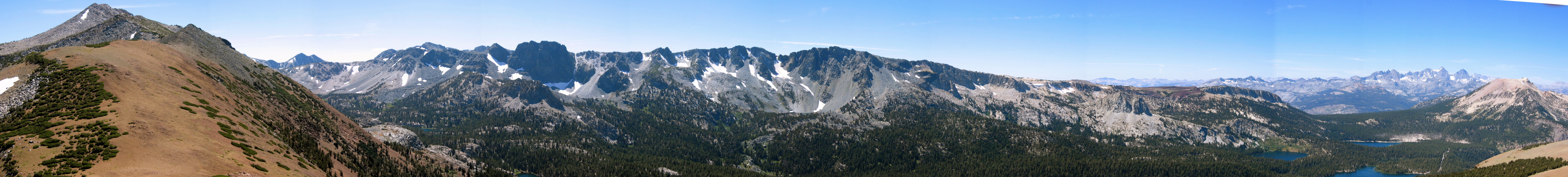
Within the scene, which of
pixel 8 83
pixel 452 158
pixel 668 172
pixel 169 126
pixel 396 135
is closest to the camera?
pixel 169 126

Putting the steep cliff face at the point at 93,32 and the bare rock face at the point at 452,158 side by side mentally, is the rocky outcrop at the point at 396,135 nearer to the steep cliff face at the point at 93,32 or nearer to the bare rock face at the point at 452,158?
the bare rock face at the point at 452,158

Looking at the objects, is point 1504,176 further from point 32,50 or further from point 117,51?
point 32,50

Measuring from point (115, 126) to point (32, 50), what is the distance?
83296 mm

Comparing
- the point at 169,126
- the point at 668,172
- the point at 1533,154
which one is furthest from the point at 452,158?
the point at 1533,154

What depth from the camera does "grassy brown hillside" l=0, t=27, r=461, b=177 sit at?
117 feet

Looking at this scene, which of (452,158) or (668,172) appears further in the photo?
(668,172)

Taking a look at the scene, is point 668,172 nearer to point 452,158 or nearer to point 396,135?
point 452,158

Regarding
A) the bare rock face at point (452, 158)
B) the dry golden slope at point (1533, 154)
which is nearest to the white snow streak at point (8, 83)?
the bare rock face at point (452, 158)

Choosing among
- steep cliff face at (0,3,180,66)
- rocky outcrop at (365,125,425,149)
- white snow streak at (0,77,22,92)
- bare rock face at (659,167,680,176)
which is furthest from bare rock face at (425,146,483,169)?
steep cliff face at (0,3,180,66)

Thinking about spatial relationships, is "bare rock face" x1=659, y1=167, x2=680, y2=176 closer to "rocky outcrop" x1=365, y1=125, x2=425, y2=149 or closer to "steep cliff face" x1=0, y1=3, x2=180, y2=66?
"rocky outcrop" x1=365, y1=125, x2=425, y2=149

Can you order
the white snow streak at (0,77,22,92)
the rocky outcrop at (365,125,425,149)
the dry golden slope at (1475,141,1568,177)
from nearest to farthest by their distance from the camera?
the white snow streak at (0,77,22,92) < the dry golden slope at (1475,141,1568,177) < the rocky outcrop at (365,125,425,149)

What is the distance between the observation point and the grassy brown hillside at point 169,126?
3556cm

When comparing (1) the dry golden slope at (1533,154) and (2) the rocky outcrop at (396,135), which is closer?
(1) the dry golden slope at (1533,154)

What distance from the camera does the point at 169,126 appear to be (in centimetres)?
4441
